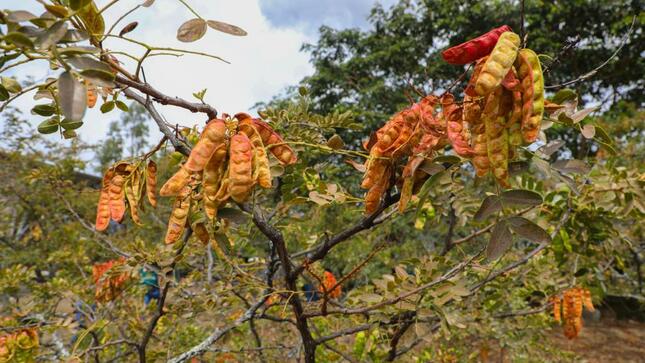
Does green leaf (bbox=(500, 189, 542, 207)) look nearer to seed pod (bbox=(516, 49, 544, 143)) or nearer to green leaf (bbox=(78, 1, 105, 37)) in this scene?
seed pod (bbox=(516, 49, 544, 143))

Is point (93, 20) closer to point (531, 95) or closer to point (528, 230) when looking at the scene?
point (531, 95)

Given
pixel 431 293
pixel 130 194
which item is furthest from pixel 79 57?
pixel 431 293

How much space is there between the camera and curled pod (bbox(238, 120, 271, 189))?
687 millimetres

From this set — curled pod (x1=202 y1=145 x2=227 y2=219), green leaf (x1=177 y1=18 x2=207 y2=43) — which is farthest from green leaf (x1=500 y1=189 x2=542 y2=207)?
green leaf (x1=177 y1=18 x2=207 y2=43)

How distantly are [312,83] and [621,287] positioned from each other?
25.4ft

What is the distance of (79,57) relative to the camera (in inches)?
21.9

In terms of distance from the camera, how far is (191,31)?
71cm

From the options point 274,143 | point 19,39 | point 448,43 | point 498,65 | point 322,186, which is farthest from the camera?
point 448,43

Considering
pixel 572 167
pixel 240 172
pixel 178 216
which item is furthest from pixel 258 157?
pixel 572 167

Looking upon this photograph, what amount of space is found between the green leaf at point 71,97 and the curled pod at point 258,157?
27 cm

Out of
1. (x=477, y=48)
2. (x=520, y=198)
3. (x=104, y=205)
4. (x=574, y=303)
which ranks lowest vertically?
(x=574, y=303)

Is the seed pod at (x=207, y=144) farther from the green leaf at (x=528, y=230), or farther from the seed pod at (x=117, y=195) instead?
the green leaf at (x=528, y=230)

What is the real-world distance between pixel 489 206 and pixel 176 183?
1.87 ft

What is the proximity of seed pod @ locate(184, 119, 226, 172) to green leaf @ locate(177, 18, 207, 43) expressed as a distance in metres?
0.15
